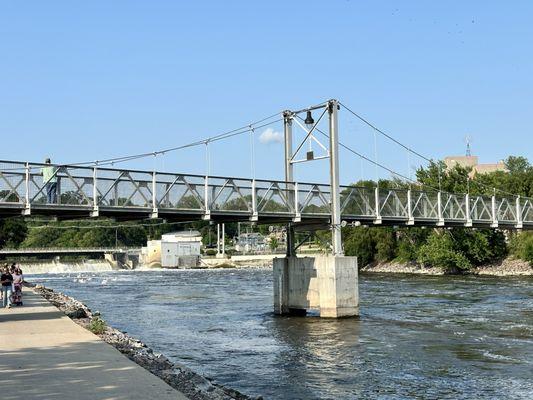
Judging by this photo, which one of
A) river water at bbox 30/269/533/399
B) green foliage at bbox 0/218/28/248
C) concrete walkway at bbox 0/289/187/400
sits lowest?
river water at bbox 30/269/533/399

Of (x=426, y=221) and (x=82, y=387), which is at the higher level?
(x=426, y=221)

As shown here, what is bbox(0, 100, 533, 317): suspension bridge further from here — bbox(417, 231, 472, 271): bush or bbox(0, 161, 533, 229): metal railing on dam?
bbox(417, 231, 472, 271): bush

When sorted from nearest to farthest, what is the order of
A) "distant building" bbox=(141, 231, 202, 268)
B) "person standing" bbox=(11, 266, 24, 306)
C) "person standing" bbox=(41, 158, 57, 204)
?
"person standing" bbox=(41, 158, 57, 204)
"person standing" bbox=(11, 266, 24, 306)
"distant building" bbox=(141, 231, 202, 268)

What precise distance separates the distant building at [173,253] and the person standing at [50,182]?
137 meters

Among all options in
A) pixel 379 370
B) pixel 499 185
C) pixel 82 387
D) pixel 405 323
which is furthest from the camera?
pixel 499 185

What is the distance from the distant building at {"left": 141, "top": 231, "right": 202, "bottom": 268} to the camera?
551ft

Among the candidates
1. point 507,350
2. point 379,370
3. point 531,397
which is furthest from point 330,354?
point 531,397

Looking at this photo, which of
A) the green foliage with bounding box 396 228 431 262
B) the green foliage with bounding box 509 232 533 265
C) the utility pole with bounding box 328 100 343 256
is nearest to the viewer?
the utility pole with bounding box 328 100 343 256

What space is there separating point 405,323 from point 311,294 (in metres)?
5.48

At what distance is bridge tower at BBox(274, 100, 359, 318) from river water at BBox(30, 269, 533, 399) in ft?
3.90

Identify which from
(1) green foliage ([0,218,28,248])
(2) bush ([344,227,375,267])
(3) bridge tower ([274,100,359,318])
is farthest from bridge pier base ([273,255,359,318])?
(1) green foliage ([0,218,28,248])

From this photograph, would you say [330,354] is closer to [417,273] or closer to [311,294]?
[311,294]

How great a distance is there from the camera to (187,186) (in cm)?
3588

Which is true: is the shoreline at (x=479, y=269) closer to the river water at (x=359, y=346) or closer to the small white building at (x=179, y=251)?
the river water at (x=359, y=346)
